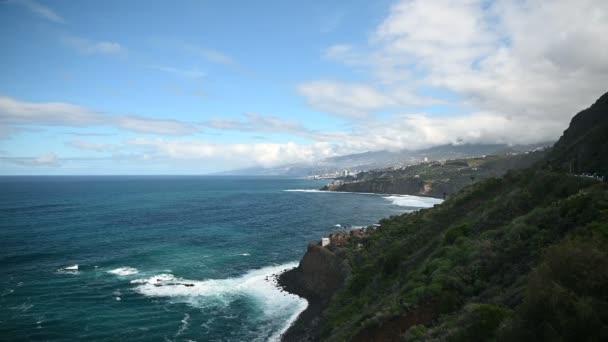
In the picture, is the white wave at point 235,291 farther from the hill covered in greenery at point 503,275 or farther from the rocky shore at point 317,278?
the hill covered in greenery at point 503,275

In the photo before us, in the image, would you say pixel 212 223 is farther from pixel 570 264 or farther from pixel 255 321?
pixel 570 264

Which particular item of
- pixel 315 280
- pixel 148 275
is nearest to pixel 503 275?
pixel 315 280

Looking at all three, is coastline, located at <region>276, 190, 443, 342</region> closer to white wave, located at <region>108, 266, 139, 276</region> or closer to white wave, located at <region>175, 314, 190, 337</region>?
white wave, located at <region>175, 314, 190, 337</region>

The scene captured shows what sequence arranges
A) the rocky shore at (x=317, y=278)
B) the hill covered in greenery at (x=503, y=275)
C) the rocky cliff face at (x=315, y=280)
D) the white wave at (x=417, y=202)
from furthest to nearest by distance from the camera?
the white wave at (x=417, y=202) → the rocky cliff face at (x=315, y=280) → the rocky shore at (x=317, y=278) → the hill covered in greenery at (x=503, y=275)

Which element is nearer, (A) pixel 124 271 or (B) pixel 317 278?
(B) pixel 317 278

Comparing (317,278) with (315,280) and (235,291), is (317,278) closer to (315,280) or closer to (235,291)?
(315,280)

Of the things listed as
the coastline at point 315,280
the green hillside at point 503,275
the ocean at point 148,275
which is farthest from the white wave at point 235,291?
the green hillside at point 503,275

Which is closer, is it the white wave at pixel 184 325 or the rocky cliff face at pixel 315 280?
the white wave at pixel 184 325
